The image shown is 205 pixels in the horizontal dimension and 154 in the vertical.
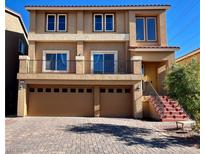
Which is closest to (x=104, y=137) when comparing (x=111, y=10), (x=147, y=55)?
(x=147, y=55)

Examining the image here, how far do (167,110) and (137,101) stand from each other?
2341 mm

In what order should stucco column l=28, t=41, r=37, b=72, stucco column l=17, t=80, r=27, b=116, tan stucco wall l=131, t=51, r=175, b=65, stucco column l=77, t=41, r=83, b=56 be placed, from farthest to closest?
stucco column l=77, t=41, r=83, b=56 < stucco column l=28, t=41, r=37, b=72 < tan stucco wall l=131, t=51, r=175, b=65 < stucco column l=17, t=80, r=27, b=116

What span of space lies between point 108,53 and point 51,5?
6.42 m

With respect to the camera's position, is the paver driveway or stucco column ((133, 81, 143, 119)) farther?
stucco column ((133, 81, 143, 119))

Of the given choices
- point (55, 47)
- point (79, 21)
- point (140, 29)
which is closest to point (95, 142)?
point (55, 47)

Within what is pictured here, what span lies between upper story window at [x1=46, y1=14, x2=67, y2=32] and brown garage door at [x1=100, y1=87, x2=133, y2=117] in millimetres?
6820

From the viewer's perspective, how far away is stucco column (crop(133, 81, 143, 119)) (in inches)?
682

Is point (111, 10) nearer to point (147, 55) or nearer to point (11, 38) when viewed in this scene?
point (147, 55)

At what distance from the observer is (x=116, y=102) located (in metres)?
18.3

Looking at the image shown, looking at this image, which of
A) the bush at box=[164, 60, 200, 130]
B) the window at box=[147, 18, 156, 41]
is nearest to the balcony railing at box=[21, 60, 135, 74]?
the window at box=[147, 18, 156, 41]

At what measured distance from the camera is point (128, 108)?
59.7 feet

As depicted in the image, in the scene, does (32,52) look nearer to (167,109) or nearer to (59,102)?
(59,102)

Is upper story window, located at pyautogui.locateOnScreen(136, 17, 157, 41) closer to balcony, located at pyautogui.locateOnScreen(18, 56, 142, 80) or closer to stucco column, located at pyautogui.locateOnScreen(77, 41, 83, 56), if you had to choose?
balcony, located at pyautogui.locateOnScreen(18, 56, 142, 80)

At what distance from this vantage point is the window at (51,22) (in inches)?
805
